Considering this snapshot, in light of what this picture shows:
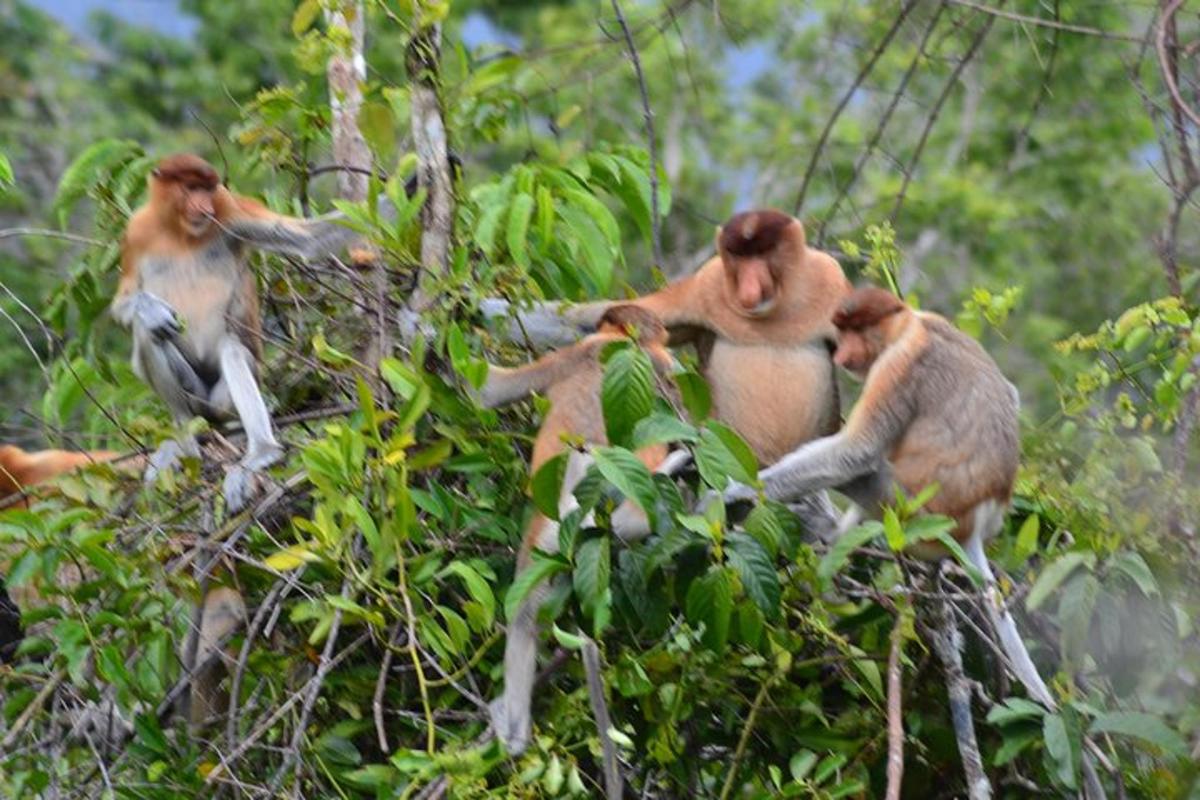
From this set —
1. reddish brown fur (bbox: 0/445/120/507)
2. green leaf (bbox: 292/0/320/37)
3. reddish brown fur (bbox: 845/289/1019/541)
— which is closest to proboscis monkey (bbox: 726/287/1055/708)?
reddish brown fur (bbox: 845/289/1019/541)

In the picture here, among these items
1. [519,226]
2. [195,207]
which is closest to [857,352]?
[519,226]

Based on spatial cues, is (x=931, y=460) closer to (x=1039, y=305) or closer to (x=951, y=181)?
(x=951, y=181)

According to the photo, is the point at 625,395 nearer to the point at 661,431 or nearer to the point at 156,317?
the point at 661,431

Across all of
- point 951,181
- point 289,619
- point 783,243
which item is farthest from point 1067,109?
point 289,619

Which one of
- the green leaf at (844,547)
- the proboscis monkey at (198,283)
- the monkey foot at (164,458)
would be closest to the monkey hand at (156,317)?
the proboscis monkey at (198,283)

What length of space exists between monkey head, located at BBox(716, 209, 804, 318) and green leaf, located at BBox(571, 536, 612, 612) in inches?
44.7

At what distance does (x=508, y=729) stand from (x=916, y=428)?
3.56 feet

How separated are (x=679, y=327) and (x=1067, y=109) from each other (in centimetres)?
788

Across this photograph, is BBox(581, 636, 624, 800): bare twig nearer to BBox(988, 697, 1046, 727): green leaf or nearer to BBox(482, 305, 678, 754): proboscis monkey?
BBox(482, 305, 678, 754): proboscis monkey

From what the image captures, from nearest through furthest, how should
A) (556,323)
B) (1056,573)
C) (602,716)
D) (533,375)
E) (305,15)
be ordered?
(602,716) → (1056,573) → (533,375) → (556,323) → (305,15)

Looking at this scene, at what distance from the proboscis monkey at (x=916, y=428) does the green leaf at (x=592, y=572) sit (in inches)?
22.7

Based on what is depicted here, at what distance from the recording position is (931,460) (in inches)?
150

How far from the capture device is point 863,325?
12.9ft

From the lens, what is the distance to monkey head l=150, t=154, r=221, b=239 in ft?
15.8
